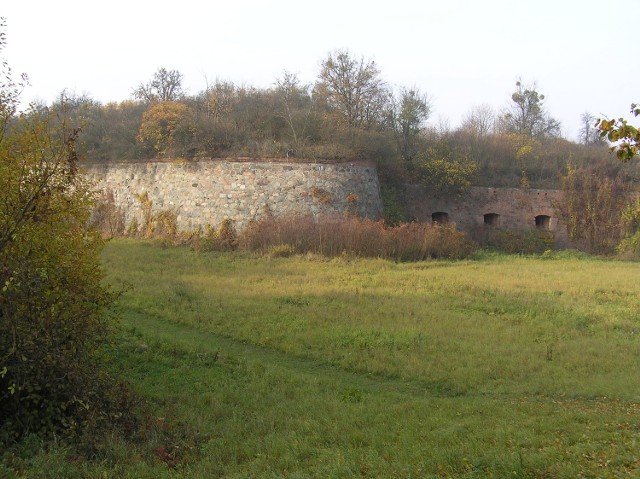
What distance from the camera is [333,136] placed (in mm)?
23047

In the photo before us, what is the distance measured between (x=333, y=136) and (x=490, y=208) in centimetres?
867

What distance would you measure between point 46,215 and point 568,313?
9878 mm

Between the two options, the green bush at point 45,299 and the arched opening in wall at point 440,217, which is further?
the arched opening in wall at point 440,217

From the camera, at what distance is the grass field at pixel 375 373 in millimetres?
4875

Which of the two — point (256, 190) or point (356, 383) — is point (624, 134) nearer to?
point (356, 383)

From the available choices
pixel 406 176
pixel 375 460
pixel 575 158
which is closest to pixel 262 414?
pixel 375 460

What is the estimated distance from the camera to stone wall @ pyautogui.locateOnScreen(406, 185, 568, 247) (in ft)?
86.0

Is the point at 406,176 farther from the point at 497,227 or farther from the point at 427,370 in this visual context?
the point at 427,370

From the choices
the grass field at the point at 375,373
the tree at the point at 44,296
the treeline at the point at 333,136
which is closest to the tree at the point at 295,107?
the treeline at the point at 333,136

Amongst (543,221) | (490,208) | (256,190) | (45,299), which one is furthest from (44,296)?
(543,221)

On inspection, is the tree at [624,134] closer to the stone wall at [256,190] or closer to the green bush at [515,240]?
the stone wall at [256,190]

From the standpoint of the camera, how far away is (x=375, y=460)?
15.9 feet

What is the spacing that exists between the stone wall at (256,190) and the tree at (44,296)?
50.5 feet

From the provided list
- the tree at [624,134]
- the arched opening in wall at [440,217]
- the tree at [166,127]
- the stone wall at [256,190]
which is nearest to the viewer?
the tree at [624,134]
